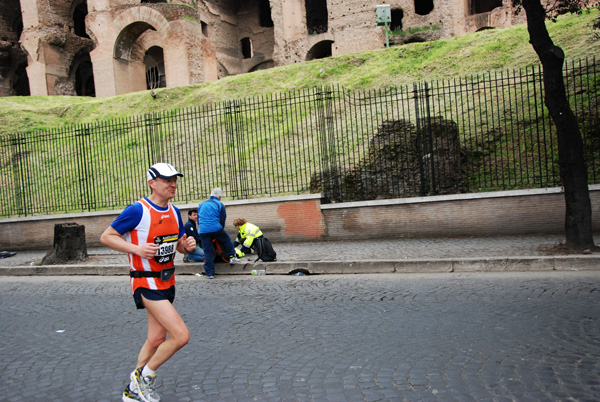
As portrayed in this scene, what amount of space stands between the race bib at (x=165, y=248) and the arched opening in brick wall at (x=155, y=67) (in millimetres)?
32206

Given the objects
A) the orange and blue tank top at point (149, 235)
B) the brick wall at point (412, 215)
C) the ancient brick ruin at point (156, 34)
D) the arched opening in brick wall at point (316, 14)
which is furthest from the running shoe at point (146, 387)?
the arched opening in brick wall at point (316, 14)

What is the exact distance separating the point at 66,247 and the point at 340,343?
8240 millimetres

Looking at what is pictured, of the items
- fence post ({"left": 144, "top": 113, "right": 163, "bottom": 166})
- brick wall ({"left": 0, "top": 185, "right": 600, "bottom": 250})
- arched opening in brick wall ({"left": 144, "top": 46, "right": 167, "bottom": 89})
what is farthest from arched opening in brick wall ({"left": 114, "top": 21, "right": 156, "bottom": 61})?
brick wall ({"left": 0, "top": 185, "right": 600, "bottom": 250})

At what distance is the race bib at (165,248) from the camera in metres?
3.60

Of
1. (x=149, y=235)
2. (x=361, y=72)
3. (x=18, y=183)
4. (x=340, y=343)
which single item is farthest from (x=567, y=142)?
(x=18, y=183)

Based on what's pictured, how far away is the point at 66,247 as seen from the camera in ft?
36.0

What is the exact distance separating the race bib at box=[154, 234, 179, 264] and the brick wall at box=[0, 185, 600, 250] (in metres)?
7.85

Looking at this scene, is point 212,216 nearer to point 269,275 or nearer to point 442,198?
point 269,275

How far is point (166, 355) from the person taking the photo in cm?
351

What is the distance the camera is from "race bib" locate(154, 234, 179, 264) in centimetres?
360

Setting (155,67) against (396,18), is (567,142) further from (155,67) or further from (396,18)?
(155,67)

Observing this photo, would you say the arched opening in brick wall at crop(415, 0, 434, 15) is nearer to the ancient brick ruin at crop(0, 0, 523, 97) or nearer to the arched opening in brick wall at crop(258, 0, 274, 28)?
the ancient brick ruin at crop(0, 0, 523, 97)

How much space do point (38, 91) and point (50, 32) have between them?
375cm

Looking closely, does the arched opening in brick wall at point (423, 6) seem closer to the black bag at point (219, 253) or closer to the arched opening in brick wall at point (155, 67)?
Answer: the arched opening in brick wall at point (155, 67)
